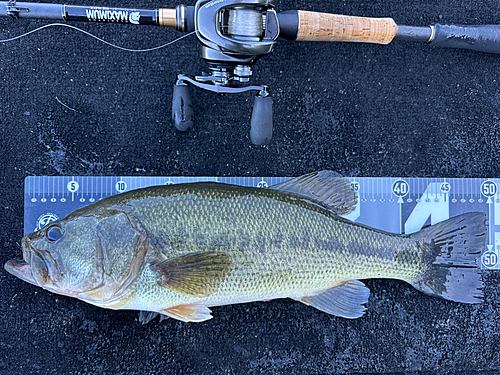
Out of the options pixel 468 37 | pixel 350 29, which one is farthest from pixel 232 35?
pixel 468 37

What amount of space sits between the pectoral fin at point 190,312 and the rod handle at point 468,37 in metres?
1.83

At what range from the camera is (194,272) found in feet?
5.72

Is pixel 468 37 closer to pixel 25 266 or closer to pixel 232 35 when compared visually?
pixel 232 35

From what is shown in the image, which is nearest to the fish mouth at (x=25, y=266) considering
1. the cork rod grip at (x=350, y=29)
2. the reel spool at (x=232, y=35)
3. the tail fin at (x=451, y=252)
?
the reel spool at (x=232, y=35)

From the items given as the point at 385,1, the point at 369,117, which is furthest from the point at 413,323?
the point at 385,1

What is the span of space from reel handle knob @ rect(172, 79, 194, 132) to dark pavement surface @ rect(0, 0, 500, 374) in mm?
220

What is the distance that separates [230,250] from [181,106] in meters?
0.78

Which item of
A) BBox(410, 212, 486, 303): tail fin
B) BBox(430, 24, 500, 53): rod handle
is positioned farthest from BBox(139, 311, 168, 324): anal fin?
BBox(430, 24, 500, 53): rod handle

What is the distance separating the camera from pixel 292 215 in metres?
1.91

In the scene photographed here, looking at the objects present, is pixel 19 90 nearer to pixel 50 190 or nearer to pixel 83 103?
pixel 83 103

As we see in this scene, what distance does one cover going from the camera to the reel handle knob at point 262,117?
1953 mm

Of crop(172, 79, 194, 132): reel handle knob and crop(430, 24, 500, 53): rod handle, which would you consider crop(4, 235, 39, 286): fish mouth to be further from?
crop(430, 24, 500, 53): rod handle

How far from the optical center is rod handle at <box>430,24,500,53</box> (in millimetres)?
2078

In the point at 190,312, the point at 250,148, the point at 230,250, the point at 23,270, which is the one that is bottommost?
the point at 190,312
